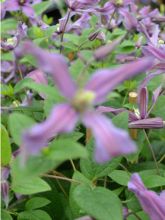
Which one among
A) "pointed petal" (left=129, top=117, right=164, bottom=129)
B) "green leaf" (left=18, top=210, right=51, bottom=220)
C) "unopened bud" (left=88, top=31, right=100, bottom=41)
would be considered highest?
"unopened bud" (left=88, top=31, right=100, bottom=41)

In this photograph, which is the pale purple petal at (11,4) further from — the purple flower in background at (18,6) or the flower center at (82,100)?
the flower center at (82,100)

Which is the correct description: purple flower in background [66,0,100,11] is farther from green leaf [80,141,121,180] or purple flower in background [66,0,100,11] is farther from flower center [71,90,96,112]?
flower center [71,90,96,112]

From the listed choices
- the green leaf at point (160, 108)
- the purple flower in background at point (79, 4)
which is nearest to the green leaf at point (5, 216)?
the green leaf at point (160, 108)

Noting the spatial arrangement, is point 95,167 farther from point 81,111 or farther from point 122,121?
point 81,111

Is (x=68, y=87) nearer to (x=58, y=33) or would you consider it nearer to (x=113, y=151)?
(x=113, y=151)

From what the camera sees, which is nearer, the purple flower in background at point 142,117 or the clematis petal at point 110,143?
the clematis petal at point 110,143

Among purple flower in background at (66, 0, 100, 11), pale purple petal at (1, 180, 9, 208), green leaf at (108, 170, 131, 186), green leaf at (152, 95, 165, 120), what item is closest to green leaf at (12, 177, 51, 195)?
pale purple petal at (1, 180, 9, 208)
